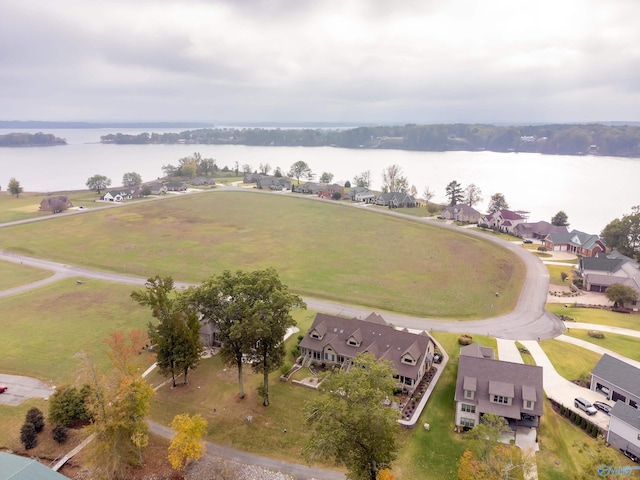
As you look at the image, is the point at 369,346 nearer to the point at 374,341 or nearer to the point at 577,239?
the point at 374,341

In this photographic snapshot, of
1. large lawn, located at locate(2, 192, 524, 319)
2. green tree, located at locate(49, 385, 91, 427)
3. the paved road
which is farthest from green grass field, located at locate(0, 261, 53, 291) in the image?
the paved road

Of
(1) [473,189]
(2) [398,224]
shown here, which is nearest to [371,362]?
(2) [398,224]

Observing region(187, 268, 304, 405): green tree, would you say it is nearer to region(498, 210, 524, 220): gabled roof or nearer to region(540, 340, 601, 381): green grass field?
region(540, 340, 601, 381): green grass field

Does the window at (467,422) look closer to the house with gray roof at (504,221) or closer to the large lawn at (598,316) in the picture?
the large lawn at (598,316)

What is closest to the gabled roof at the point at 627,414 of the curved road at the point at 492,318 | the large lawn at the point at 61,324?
the curved road at the point at 492,318

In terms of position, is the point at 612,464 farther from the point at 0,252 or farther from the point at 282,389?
the point at 0,252
